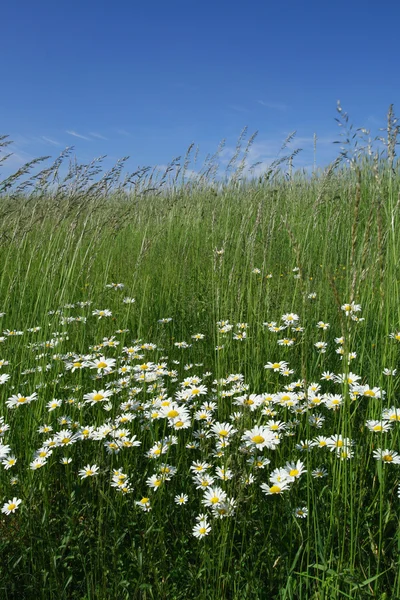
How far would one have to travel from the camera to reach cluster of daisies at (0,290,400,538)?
50.8 inches

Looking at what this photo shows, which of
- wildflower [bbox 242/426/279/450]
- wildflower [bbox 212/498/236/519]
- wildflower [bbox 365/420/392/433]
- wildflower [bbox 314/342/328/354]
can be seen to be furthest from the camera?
wildflower [bbox 314/342/328/354]

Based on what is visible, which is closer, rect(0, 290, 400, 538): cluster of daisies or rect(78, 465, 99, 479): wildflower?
rect(0, 290, 400, 538): cluster of daisies

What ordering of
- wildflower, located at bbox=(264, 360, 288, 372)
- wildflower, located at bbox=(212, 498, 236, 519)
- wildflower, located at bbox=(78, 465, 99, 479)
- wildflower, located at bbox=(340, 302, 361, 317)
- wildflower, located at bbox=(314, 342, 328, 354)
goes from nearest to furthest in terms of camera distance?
1. wildflower, located at bbox=(340, 302, 361, 317)
2. wildflower, located at bbox=(212, 498, 236, 519)
3. wildflower, located at bbox=(78, 465, 99, 479)
4. wildflower, located at bbox=(264, 360, 288, 372)
5. wildflower, located at bbox=(314, 342, 328, 354)

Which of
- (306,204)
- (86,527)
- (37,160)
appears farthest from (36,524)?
(306,204)

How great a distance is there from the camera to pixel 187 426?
1.51m

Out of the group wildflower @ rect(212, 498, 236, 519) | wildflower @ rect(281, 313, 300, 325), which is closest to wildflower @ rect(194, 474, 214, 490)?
wildflower @ rect(212, 498, 236, 519)

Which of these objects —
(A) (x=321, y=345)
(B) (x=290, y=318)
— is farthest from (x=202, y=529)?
(B) (x=290, y=318)

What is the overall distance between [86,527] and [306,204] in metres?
4.52

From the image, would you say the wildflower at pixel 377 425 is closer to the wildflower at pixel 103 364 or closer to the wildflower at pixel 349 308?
the wildflower at pixel 349 308

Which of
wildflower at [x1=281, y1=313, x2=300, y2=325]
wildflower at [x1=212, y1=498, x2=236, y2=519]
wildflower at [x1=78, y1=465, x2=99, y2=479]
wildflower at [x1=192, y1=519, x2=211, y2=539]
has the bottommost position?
wildflower at [x1=192, y1=519, x2=211, y2=539]

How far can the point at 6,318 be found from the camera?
292cm

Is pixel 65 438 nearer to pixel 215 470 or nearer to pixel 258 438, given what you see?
pixel 215 470

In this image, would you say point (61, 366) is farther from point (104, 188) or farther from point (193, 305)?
point (104, 188)

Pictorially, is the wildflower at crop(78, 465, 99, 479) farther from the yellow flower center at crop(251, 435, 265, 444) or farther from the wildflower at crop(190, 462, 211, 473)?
the yellow flower center at crop(251, 435, 265, 444)
